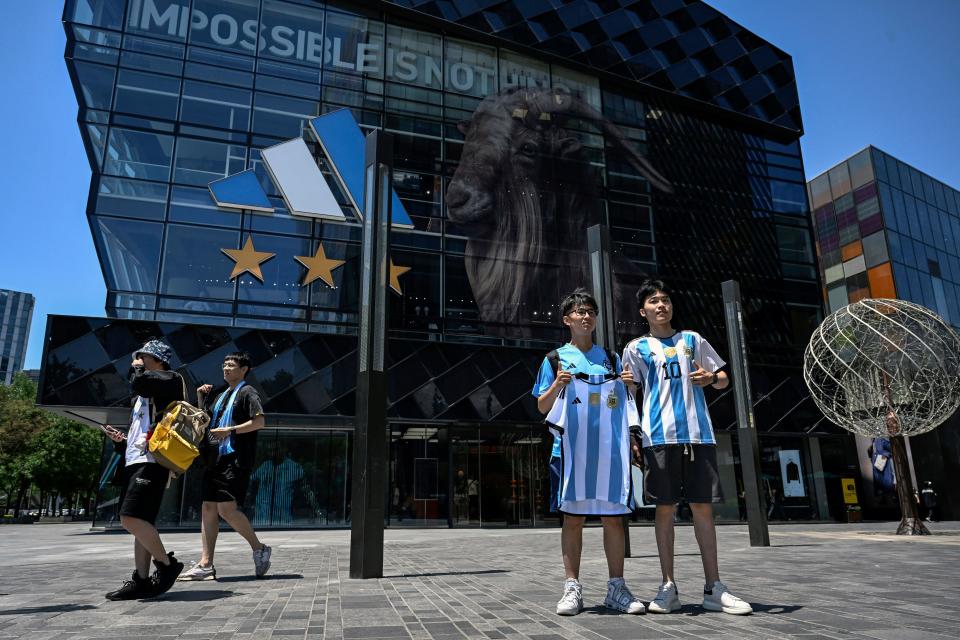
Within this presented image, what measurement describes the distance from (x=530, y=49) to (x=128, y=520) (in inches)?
879

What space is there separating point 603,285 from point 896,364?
9251 mm

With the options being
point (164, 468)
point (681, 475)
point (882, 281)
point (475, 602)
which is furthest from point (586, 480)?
point (882, 281)

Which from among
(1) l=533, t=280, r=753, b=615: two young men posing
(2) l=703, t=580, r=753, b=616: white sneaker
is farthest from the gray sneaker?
(2) l=703, t=580, r=753, b=616: white sneaker

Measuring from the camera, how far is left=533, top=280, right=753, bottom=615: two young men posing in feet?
12.5

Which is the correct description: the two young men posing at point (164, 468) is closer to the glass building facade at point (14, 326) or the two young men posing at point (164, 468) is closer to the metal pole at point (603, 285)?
the metal pole at point (603, 285)

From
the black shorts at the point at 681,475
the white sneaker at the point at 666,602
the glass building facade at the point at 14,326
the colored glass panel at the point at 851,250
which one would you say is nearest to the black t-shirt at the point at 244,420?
the black shorts at the point at 681,475

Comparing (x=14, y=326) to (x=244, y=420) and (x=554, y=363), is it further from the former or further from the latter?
(x=554, y=363)

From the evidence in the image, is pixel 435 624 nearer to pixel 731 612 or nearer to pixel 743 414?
pixel 731 612

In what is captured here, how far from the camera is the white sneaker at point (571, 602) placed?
362cm

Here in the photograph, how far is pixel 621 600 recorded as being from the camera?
376 centimetres

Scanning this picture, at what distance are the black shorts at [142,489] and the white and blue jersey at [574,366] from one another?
277 cm

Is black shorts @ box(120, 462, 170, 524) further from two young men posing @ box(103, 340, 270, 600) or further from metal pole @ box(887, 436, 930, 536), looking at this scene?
metal pole @ box(887, 436, 930, 536)

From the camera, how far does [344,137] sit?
20234mm

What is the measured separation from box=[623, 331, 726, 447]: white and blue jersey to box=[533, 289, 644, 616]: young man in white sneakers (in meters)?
0.20
